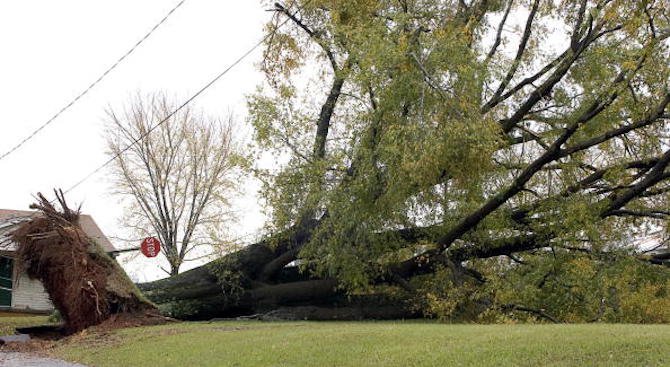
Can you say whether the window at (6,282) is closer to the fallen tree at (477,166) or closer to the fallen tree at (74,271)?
the fallen tree at (74,271)

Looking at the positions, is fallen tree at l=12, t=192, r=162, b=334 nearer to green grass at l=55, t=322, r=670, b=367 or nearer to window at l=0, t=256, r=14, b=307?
green grass at l=55, t=322, r=670, b=367

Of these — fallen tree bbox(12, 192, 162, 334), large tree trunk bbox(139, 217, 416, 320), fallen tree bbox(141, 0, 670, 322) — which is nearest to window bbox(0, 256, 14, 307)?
large tree trunk bbox(139, 217, 416, 320)

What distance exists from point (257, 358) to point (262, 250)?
12854 mm

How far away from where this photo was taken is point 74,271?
20297 mm

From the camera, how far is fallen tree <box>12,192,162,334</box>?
20.3 meters

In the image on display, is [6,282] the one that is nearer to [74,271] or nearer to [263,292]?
[74,271]

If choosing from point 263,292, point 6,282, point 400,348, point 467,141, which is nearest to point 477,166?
→ point 467,141

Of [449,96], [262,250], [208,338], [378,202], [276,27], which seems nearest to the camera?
[208,338]

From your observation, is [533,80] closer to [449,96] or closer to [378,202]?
[449,96]

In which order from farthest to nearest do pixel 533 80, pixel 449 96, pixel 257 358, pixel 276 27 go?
pixel 276 27 < pixel 533 80 < pixel 449 96 < pixel 257 358

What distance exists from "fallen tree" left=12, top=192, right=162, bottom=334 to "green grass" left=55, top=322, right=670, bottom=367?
4587 millimetres

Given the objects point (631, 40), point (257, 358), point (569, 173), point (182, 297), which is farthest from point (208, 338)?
point (631, 40)

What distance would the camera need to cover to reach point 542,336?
9.68 metres

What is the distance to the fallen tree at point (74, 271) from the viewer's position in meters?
20.3
